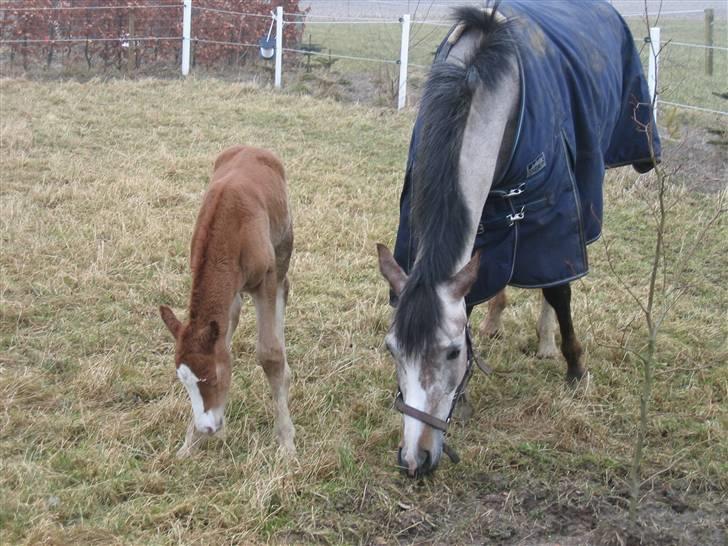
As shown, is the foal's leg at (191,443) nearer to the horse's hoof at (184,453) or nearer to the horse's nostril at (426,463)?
the horse's hoof at (184,453)

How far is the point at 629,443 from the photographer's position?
3791 millimetres

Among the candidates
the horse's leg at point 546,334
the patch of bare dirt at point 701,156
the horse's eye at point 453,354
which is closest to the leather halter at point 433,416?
the horse's eye at point 453,354

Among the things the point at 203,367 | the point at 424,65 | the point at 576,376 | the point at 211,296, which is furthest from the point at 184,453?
the point at 424,65

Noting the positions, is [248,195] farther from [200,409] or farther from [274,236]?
[200,409]

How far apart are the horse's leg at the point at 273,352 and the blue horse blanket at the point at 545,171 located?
2.10ft

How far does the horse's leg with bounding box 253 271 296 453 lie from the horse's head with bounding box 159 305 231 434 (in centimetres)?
48

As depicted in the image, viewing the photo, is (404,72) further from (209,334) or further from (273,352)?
(209,334)

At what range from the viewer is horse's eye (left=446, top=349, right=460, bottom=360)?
118 inches

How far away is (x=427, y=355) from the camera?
2939 mm

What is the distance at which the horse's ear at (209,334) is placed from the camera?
10.0 feet

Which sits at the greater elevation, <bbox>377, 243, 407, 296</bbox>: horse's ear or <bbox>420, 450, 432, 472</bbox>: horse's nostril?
<bbox>377, 243, 407, 296</bbox>: horse's ear

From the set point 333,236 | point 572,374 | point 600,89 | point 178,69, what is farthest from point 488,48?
point 178,69

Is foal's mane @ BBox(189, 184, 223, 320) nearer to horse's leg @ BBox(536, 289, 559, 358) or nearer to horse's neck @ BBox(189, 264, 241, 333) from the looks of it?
horse's neck @ BBox(189, 264, 241, 333)

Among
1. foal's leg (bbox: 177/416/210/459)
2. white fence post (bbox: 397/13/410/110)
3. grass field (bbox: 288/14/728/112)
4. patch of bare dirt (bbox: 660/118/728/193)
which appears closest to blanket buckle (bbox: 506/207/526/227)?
foal's leg (bbox: 177/416/210/459)
